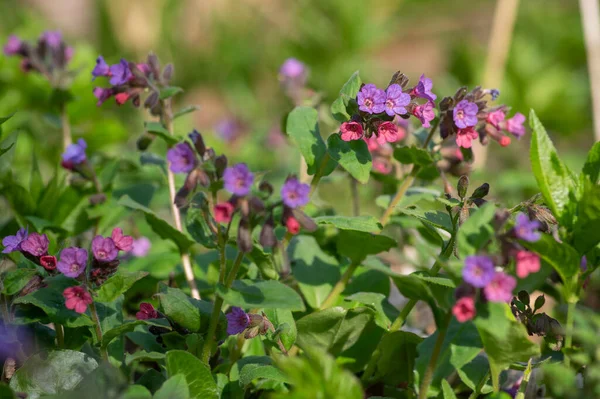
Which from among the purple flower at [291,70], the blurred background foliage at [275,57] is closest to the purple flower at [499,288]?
the purple flower at [291,70]

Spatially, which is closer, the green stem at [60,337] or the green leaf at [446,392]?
the green leaf at [446,392]

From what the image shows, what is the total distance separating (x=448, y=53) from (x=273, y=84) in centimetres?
130

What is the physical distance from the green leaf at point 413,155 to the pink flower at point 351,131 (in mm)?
195

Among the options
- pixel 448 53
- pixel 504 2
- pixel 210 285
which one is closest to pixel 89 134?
pixel 210 285

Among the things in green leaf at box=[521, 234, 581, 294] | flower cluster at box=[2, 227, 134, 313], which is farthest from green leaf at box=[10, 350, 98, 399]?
green leaf at box=[521, 234, 581, 294]

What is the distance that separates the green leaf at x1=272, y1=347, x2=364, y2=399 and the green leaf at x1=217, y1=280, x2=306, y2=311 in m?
→ 0.14

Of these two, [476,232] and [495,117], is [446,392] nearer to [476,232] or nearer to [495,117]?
[476,232]

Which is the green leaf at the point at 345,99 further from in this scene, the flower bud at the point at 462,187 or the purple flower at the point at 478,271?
the purple flower at the point at 478,271

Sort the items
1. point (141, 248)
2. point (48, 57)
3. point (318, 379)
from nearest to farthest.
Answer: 1. point (318, 379)
2. point (141, 248)
3. point (48, 57)

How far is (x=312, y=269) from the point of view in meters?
1.59

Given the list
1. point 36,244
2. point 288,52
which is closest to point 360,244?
point 36,244

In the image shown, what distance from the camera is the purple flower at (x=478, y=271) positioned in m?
0.98

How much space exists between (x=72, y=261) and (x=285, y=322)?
1.30 feet

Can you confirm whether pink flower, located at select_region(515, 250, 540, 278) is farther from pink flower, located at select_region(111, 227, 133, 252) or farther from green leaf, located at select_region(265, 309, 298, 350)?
pink flower, located at select_region(111, 227, 133, 252)
